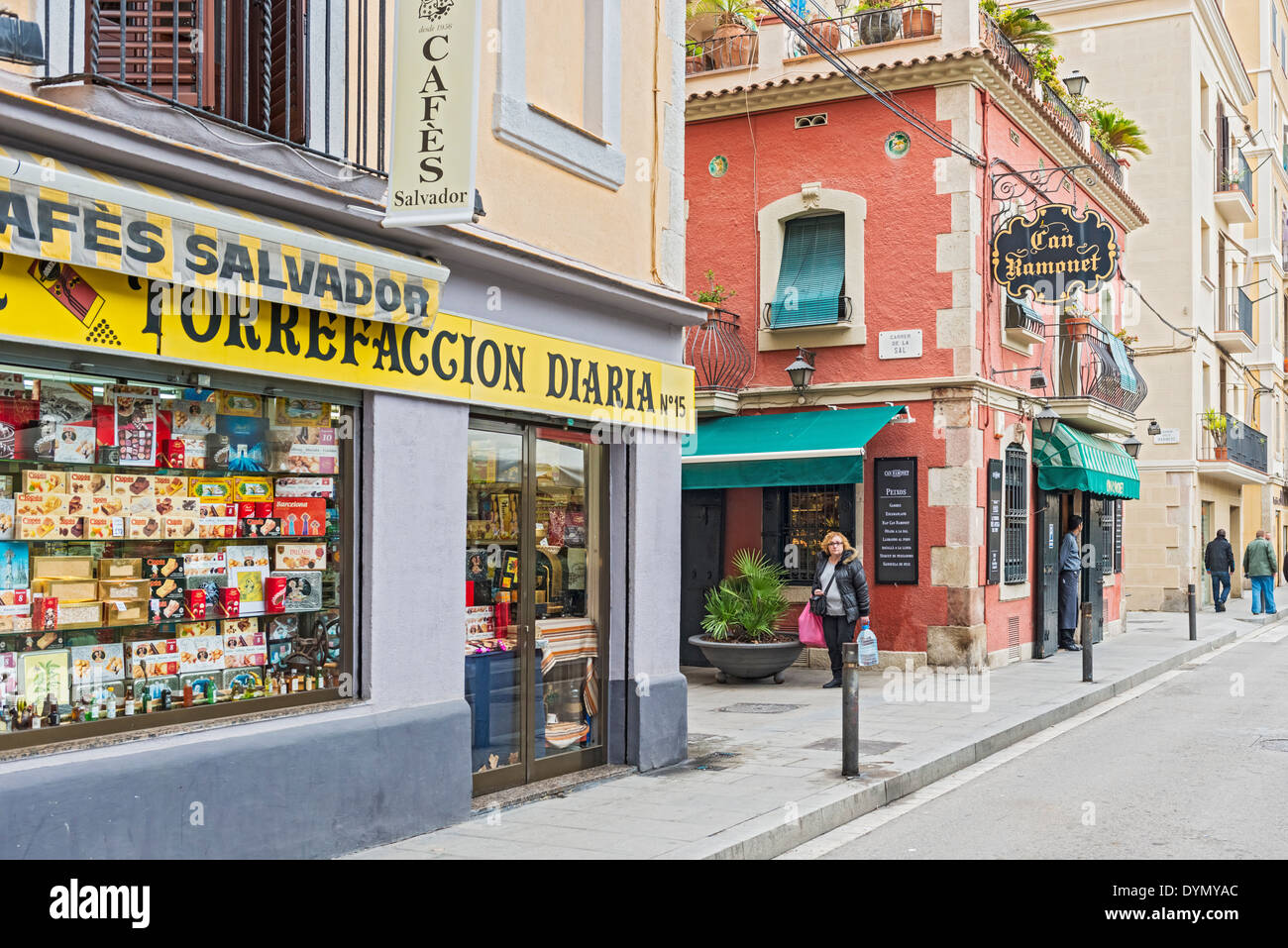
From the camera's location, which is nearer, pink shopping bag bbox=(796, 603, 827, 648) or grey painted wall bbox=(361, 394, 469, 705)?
grey painted wall bbox=(361, 394, 469, 705)

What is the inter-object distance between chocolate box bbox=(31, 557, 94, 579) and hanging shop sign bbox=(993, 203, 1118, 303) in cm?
1190

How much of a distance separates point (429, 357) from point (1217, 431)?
2440 centimetres

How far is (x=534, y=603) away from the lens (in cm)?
817

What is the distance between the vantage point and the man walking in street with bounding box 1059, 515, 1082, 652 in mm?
17812

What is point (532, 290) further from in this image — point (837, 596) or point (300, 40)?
point (837, 596)

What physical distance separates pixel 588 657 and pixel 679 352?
250 cm

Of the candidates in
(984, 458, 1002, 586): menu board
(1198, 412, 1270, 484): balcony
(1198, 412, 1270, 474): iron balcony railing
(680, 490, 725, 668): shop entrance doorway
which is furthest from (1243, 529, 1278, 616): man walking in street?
(680, 490, 725, 668): shop entrance doorway

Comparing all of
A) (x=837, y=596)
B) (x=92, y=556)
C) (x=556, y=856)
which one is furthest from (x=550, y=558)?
(x=837, y=596)

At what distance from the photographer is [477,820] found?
7129 mm

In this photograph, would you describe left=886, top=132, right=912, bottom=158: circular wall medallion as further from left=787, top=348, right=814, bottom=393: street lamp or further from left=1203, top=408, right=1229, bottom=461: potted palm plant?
left=1203, top=408, right=1229, bottom=461: potted palm plant

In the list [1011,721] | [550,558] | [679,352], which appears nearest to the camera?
[550,558]

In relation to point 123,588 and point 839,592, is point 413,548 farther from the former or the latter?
point 839,592

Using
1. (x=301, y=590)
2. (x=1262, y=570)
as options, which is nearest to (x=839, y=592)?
(x=301, y=590)

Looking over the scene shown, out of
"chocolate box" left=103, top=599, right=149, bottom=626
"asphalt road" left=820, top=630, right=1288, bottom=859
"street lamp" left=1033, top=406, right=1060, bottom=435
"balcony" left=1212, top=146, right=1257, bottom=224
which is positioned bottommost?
"asphalt road" left=820, top=630, right=1288, bottom=859
